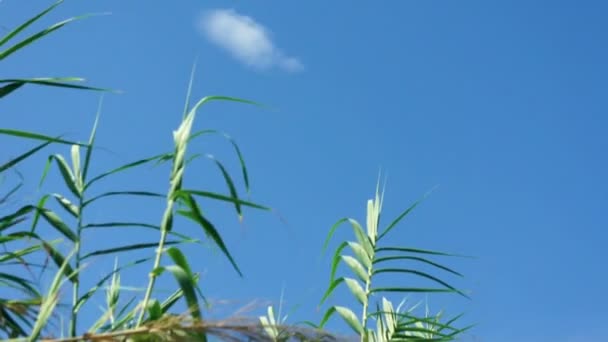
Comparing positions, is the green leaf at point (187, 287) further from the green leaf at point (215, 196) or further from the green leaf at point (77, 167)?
the green leaf at point (77, 167)

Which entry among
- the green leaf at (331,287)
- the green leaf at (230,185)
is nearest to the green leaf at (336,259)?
the green leaf at (331,287)

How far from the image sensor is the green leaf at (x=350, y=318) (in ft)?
11.9

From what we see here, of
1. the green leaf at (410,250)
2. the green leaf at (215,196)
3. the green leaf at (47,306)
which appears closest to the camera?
the green leaf at (47,306)

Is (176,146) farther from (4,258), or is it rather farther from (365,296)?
(365,296)

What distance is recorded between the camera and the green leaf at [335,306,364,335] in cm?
362

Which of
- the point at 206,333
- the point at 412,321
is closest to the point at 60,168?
the point at 206,333

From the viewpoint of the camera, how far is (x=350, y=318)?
3658 millimetres

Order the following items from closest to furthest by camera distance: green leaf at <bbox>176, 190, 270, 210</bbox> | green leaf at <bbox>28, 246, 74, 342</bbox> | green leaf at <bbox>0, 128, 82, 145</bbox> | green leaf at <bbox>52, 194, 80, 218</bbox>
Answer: green leaf at <bbox>28, 246, 74, 342</bbox> < green leaf at <bbox>176, 190, 270, 210</bbox> < green leaf at <bbox>0, 128, 82, 145</bbox> < green leaf at <bbox>52, 194, 80, 218</bbox>

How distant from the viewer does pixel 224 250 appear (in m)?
2.20

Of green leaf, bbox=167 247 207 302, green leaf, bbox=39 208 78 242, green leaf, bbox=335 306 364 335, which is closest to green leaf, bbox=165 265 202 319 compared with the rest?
green leaf, bbox=167 247 207 302

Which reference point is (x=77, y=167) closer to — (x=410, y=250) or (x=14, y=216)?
(x=14, y=216)

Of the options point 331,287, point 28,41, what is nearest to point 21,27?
point 28,41

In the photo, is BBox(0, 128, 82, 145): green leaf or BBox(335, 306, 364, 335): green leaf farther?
BBox(335, 306, 364, 335): green leaf

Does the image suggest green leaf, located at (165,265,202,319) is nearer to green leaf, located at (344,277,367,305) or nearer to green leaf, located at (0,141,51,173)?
green leaf, located at (0,141,51,173)
